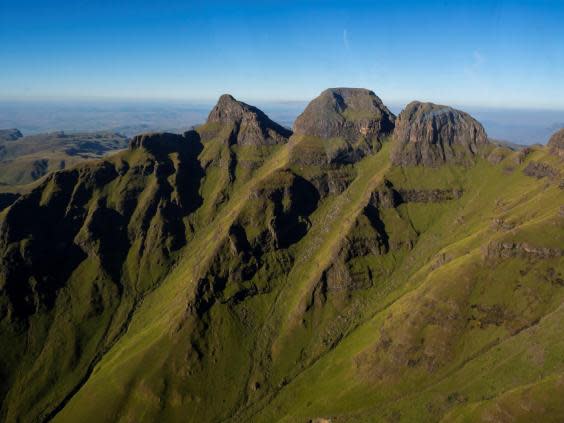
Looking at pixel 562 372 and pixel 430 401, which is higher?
pixel 562 372

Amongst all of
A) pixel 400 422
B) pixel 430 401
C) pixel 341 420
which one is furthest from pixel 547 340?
pixel 341 420

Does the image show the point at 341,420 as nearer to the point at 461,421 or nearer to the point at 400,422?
the point at 400,422

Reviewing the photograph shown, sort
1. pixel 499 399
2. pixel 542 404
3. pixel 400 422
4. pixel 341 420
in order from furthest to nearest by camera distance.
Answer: pixel 341 420
pixel 400 422
pixel 499 399
pixel 542 404

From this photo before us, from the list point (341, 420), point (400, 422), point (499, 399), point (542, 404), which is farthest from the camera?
point (341, 420)

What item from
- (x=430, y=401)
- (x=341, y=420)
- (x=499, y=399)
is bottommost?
(x=341, y=420)

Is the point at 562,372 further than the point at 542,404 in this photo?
Yes

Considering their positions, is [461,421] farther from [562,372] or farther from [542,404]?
[562,372]

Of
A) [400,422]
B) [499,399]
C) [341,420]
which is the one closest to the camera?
[499,399]

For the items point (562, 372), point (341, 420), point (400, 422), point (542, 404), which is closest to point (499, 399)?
point (542, 404)

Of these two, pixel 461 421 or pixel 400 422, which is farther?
pixel 400 422
